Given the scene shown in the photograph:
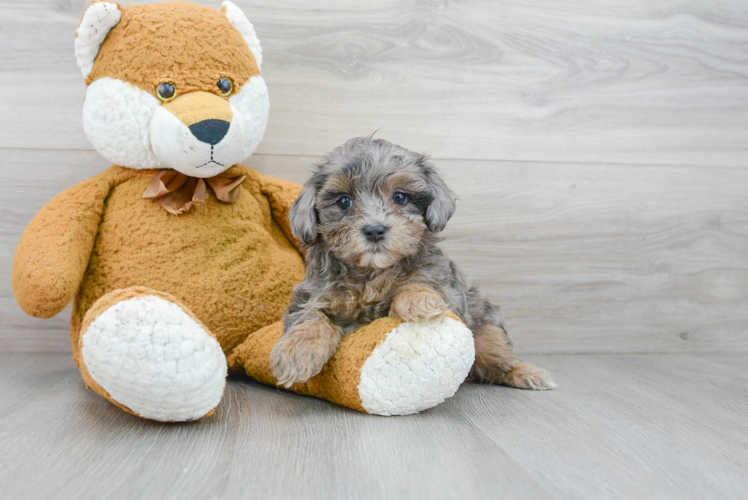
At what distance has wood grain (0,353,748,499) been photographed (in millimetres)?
1243

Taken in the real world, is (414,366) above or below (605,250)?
above

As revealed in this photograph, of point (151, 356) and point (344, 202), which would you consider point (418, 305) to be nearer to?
point (344, 202)

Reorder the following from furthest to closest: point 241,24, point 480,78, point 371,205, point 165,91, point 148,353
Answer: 1. point 480,78
2. point 241,24
3. point 165,91
4. point 371,205
5. point 148,353

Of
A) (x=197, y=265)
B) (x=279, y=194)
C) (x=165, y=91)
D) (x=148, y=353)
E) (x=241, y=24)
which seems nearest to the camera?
(x=148, y=353)

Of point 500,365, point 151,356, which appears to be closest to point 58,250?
point 151,356

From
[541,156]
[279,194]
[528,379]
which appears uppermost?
[541,156]

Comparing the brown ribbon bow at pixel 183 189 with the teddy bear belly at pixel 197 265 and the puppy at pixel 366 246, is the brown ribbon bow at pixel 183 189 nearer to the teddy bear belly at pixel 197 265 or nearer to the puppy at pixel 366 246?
the teddy bear belly at pixel 197 265

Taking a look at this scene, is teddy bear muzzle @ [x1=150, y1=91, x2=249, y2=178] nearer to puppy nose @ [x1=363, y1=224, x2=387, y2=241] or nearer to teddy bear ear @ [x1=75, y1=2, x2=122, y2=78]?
teddy bear ear @ [x1=75, y1=2, x2=122, y2=78]

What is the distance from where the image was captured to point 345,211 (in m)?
1.81

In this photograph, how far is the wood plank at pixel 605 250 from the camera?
267 cm

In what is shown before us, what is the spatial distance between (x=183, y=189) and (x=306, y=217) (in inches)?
21.1

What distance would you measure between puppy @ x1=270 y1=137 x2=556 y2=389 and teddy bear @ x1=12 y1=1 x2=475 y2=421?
0.36 ft

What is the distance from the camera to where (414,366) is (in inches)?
63.5

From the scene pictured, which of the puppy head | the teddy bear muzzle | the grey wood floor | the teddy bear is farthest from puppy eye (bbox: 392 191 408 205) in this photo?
the grey wood floor
